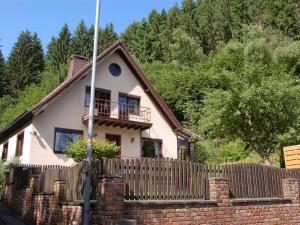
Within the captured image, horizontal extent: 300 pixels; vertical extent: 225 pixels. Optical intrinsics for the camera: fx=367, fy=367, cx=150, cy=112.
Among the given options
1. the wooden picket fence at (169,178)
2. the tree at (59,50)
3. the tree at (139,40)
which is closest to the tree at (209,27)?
the tree at (139,40)

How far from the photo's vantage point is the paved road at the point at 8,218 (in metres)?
11.8

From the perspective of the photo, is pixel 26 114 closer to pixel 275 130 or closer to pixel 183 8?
pixel 275 130

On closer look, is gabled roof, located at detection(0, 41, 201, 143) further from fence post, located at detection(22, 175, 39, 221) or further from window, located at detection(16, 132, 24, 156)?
fence post, located at detection(22, 175, 39, 221)

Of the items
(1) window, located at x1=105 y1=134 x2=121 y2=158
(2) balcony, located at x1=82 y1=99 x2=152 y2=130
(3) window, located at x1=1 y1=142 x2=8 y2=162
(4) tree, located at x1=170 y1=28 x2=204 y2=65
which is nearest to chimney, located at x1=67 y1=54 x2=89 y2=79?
(2) balcony, located at x1=82 y1=99 x2=152 y2=130

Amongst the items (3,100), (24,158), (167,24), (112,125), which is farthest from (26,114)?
(167,24)

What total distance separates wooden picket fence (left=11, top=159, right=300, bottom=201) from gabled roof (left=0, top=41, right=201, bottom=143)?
7889mm

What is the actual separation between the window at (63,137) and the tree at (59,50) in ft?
122

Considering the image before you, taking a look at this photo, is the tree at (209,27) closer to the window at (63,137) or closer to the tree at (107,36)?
the tree at (107,36)

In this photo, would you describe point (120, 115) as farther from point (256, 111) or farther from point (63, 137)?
point (256, 111)

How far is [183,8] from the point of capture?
66688 mm

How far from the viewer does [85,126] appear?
21.8 m

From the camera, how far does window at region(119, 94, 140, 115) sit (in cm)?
2352

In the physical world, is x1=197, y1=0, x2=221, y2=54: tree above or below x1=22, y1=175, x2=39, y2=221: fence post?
above

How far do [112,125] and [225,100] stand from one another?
275 inches
